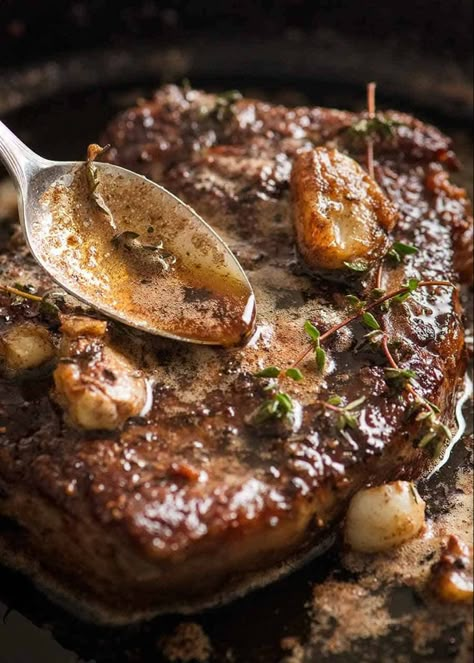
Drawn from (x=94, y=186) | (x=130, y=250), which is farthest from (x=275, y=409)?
(x=94, y=186)

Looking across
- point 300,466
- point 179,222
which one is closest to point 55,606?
point 300,466

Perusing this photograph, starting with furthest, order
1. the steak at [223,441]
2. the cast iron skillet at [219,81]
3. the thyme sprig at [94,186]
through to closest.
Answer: the cast iron skillet at [219,81] < the thyme sprig at [94,186] < the steak at [223,441]

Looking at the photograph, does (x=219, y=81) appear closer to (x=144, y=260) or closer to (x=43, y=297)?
(x=144, y=260)

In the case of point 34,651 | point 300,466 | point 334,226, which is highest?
point 334,226

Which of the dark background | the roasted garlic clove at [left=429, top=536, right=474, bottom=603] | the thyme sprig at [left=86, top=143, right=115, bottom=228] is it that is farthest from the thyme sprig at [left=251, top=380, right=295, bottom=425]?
the dark background

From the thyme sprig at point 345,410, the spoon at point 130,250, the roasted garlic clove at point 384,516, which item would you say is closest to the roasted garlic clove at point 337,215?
the spoon at point 130,250

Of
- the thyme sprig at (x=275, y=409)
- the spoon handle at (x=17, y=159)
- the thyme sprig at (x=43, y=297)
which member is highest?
the spoon handle at (x=17, y=159)

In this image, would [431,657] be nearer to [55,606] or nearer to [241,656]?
[241,656]

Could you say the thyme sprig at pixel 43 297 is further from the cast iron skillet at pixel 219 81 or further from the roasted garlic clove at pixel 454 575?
the cast iron skillet at pixel 219 81
